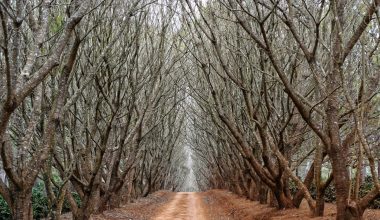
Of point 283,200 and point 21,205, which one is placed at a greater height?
point 283,200

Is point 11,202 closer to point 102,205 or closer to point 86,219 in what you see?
point 86,219

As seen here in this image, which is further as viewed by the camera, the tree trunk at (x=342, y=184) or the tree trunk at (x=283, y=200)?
the tree trunk at (x=283, y=200)

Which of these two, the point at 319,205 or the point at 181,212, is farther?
the point at 181,212

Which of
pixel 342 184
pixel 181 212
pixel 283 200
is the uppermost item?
pixel 342 184

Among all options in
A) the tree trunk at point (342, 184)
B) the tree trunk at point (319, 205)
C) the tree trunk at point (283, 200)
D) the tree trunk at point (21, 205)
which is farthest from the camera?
the tree trunk at point (283, 200)

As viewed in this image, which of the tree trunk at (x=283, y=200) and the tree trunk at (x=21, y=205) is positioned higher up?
the tree trunk at (x=283, y=200)

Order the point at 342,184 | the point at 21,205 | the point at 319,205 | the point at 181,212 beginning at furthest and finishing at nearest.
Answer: the point at 181,212, the point at 319,205, the point at 342,184, the point at 21,205

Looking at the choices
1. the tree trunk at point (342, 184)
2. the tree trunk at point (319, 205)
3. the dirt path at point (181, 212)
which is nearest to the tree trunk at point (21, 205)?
the tree trunk at point (342, 184)

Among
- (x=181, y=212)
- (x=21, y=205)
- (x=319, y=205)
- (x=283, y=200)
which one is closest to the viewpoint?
(x=21, y=205)

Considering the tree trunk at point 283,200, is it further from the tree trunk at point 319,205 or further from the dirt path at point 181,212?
the dirt path at point 181,212

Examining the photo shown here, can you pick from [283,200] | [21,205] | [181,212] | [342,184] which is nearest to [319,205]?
[342,184]

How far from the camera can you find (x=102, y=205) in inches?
553

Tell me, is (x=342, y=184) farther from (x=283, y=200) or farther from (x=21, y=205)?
(x=21, y=205)

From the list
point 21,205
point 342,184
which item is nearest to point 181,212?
point 342,184
